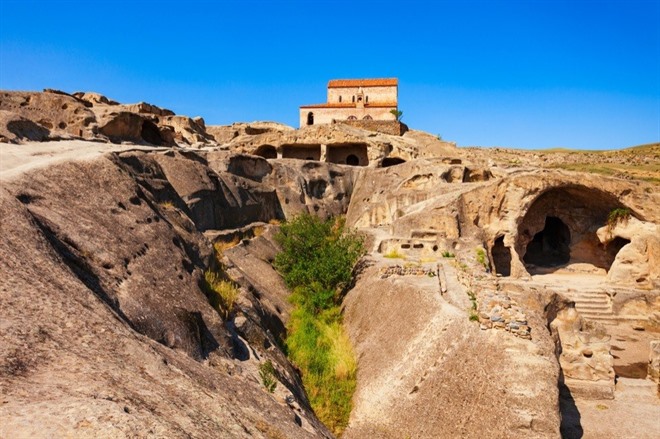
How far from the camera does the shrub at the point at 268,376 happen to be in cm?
668

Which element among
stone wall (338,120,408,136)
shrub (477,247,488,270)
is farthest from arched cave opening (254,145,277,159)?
shrub (477,247,488,270)

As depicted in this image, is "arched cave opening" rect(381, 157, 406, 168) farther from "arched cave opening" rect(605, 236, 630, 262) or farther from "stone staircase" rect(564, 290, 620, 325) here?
"stone staircase" rect(564, 290, 620, 325)

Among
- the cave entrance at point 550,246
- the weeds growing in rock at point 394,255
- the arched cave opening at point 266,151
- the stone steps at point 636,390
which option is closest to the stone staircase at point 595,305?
the stone steps at point 636,390

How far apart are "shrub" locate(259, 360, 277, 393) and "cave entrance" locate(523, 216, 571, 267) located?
19202 mm

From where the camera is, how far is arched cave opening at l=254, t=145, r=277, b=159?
2834 cm

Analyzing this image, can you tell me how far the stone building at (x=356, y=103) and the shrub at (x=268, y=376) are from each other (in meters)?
30.8

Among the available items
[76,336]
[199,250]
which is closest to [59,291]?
[76,336]

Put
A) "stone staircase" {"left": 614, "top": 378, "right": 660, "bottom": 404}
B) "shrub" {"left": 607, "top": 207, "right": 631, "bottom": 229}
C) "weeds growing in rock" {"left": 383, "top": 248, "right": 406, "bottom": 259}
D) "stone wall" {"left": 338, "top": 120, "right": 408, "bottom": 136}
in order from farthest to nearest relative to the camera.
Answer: "stone wall" {"left": 338, "top": 120, "right": 408, "bottom": 136}, "shrub" {"left": 607, "top": 207, "right": 631, "bottom": 229}, "weeds growing in rock" {"left": 383, "top": 248, "right": 406, "bottom": 259}, "stone staircase" {"left": 614, "top": 378, "right": 660, "bottom": 404}

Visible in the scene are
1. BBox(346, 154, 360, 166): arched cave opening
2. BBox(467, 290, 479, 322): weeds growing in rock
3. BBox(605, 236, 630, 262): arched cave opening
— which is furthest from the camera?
BBox(346, 154, 360, 166): arched cave opening

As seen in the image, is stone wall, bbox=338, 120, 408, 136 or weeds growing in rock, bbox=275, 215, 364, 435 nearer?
weeds growing in rock, bbox=275, 215, 364, 435

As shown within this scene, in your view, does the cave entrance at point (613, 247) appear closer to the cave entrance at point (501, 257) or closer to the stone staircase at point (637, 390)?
the cave entrance at point (501, 257)

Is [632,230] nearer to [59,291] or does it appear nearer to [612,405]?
[612,405]

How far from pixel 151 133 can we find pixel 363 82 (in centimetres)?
2405

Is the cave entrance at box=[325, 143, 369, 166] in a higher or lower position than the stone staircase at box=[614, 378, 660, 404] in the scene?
higher
